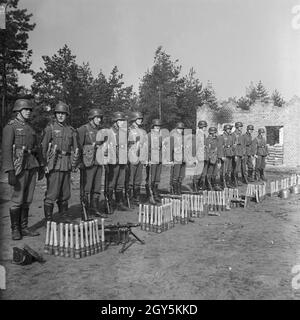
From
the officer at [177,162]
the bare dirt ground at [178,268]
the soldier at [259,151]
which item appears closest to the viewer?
the bare dirt ground at [178,268]

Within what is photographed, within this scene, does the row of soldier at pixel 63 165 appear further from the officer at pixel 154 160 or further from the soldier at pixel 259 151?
the soldier at pixel 259 151

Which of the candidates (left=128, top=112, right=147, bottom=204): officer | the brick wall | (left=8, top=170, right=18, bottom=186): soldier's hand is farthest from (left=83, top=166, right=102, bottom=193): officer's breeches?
the brick wall

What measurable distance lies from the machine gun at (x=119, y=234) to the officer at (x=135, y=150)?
358cm

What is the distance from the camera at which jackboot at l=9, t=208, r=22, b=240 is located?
655cm

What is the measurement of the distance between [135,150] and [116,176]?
0.95 meters

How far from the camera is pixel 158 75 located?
3462 centimetres

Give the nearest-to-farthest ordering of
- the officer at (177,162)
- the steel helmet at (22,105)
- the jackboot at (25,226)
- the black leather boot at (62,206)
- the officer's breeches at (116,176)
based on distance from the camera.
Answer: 1. the steel helmet at (22,105)
2. the jackboot at (25,226)
3. the black leather boot at (62,206)
4. the officer's breeches at (116,176)
5. the officer at (177,162)

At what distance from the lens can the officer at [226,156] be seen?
43.9ft

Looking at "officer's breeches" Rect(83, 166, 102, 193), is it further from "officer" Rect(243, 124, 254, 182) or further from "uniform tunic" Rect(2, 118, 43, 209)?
"officer" Rect(243, 124, 254, 182)

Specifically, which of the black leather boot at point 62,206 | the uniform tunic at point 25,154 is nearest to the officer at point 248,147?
the black leather boot at point 62,206

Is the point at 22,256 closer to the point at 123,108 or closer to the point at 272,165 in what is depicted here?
the point at 272,165

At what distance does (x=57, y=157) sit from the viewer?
23.3 feet

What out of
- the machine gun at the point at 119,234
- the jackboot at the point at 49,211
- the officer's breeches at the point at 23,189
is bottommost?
the machine gun at the point at 119,234

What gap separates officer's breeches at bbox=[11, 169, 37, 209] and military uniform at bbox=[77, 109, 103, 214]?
1332mm
